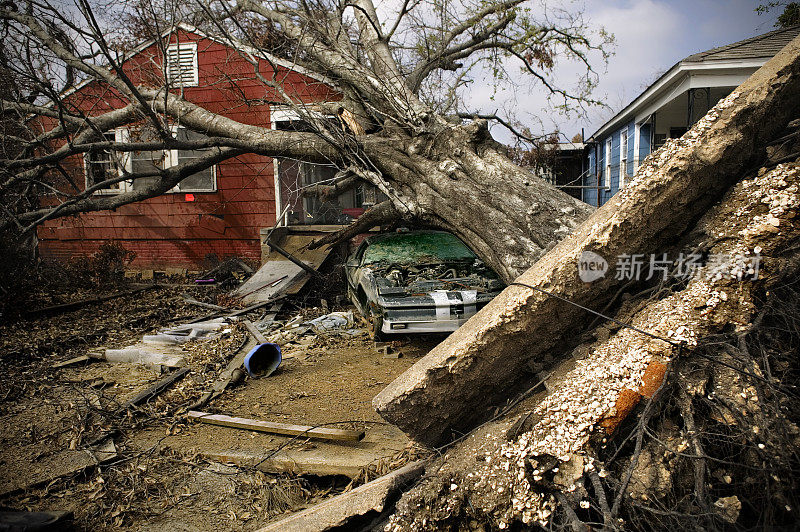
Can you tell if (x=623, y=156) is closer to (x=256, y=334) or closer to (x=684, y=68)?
(x=684, y=68)

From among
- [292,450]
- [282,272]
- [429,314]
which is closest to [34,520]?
[292,450]

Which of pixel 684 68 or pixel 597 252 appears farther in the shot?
pixel 684 68

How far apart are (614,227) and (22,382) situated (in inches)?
271

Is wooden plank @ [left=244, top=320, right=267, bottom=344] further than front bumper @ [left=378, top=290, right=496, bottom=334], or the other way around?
wooden plank @ [left=244, top=320, right=267, bottom=344]

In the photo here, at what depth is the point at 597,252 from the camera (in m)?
2.78

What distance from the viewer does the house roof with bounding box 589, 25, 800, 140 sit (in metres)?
9.48

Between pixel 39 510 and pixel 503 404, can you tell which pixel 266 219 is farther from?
pixel 503 404

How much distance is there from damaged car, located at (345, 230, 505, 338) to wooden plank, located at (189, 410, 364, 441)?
6.49 ft

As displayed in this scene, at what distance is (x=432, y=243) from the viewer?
8180mm

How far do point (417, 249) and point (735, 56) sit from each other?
7414 millimetres

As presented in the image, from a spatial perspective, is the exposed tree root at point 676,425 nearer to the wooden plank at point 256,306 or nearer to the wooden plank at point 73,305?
the wooden plank at point 256,306

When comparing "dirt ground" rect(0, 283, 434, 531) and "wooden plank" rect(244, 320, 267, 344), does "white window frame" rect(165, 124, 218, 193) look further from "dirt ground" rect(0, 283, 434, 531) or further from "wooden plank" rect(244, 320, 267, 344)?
"wooden plank" rect(244, 320, 267, 344)

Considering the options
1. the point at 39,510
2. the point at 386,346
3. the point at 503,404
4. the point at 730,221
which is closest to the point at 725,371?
the point at 730,221

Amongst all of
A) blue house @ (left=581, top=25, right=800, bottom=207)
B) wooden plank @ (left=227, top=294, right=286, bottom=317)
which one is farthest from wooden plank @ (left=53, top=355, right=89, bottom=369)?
blue house @ (left=581, top=25, right=800, bottom=207)
